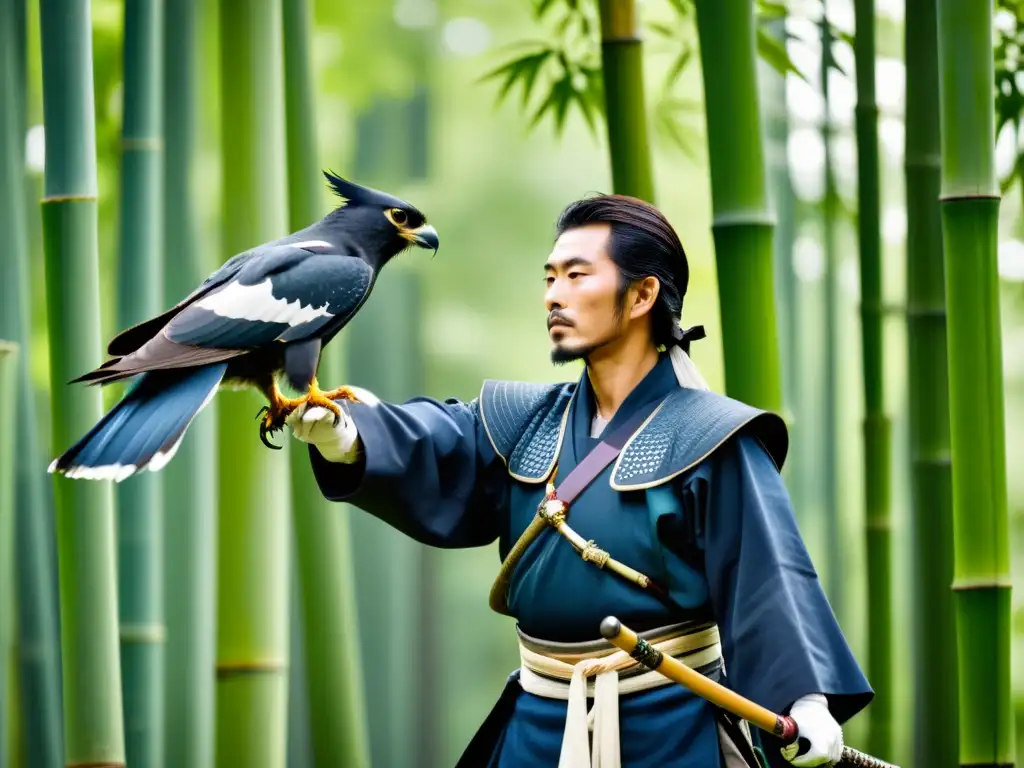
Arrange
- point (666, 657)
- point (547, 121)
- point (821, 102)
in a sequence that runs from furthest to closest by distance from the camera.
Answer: point (547, 121)
point (821, 102)
point (666, 657)

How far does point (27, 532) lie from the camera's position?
2.85 meters

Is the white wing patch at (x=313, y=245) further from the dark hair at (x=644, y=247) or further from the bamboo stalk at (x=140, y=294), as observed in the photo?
the bamboo stalk at (x=140, y=294)

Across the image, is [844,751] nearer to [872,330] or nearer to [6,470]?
[872,330]

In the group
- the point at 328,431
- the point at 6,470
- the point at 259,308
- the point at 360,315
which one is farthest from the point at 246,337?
the point at 360,315

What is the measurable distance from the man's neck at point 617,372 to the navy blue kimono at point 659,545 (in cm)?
2

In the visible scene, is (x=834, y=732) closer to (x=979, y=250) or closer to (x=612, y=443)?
(x=612, y=443)

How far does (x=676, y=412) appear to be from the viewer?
1.60 meters

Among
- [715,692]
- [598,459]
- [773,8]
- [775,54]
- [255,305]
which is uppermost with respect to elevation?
[773,8]

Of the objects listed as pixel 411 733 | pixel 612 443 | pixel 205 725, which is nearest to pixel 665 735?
pixel 612 443

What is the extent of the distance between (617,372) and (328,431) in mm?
391

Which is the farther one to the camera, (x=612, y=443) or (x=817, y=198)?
(x=817, y=198)

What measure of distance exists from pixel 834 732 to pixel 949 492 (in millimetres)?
1324

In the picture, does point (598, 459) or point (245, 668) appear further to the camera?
point (245, 668)

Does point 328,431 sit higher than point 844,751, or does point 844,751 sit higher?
point 328,431
